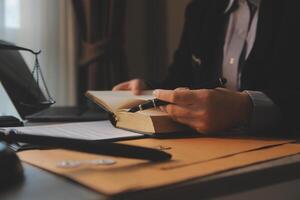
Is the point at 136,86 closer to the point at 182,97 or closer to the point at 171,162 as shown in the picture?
the point at 182,97

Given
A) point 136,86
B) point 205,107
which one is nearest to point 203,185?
point 205,107

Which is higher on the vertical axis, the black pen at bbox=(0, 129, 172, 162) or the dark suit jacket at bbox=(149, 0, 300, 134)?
the dark suit jacket at bbox=(149, 0, 300, 134)

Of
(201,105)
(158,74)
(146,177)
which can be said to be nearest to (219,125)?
(201,105)

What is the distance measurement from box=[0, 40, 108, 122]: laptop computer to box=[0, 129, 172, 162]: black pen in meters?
0.46

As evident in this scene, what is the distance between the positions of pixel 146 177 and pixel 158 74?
1.91m

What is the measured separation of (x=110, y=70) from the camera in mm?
2100

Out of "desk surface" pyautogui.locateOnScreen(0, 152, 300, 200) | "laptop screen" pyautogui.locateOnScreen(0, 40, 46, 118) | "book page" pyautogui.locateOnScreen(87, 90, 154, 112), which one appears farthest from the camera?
"laptop screen" pyautogui.locateOnScreen(0, 40, 46, 118)

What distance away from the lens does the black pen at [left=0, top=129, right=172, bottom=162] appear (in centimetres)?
57

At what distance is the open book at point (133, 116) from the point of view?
0.82 m

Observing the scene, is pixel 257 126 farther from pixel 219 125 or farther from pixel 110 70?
pixel 110 70

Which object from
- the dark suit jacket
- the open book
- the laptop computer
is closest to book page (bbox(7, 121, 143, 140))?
the open book

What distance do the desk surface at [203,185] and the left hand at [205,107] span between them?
18cm

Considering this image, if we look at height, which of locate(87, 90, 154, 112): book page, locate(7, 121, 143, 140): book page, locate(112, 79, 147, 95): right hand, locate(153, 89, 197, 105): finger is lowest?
locate(7, 121, 143, 140): book page

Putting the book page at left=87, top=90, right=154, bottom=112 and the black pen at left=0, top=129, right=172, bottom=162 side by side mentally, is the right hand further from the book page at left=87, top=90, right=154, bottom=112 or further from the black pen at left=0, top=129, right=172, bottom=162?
the black pen at left=0, top=129, right=172, bottom=162
